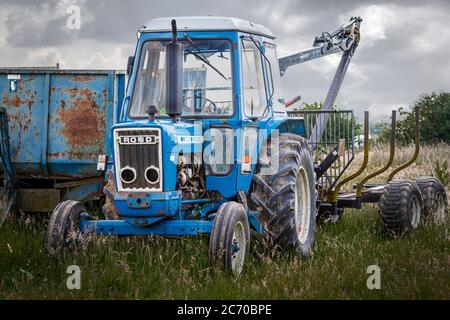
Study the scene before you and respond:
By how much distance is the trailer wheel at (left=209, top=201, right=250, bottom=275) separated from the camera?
6.61m

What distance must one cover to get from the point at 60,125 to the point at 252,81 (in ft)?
11.7

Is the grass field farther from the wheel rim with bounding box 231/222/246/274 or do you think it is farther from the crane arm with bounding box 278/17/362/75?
the crane arm with bounding box 278/17/362/75

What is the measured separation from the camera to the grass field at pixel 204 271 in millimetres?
6508

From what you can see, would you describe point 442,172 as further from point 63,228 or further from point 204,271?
point 63,228

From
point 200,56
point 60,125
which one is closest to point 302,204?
point 200,56

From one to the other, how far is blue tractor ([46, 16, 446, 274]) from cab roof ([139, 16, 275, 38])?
0.04 feet

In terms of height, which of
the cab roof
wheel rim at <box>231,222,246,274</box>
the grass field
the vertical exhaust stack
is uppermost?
the cab roof

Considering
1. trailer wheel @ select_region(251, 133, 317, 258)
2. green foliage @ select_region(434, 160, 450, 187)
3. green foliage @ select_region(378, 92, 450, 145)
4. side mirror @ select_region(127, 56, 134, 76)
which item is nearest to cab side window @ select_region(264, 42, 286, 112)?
trailer wheel @ select_region(251, 133, 317, 258)

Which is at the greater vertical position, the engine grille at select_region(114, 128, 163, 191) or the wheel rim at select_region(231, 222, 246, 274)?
the engine grille at select_region(114, 128, 163, 191)

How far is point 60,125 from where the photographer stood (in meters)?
10.4

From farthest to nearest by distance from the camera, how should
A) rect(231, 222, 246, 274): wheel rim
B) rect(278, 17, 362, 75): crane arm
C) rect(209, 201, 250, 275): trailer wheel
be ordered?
rect(278, 17, 362, 75): crane arm, rect(231, 222, 246, 274): wheel rim, rect(209, 201, 250, 275): trailer wheel
